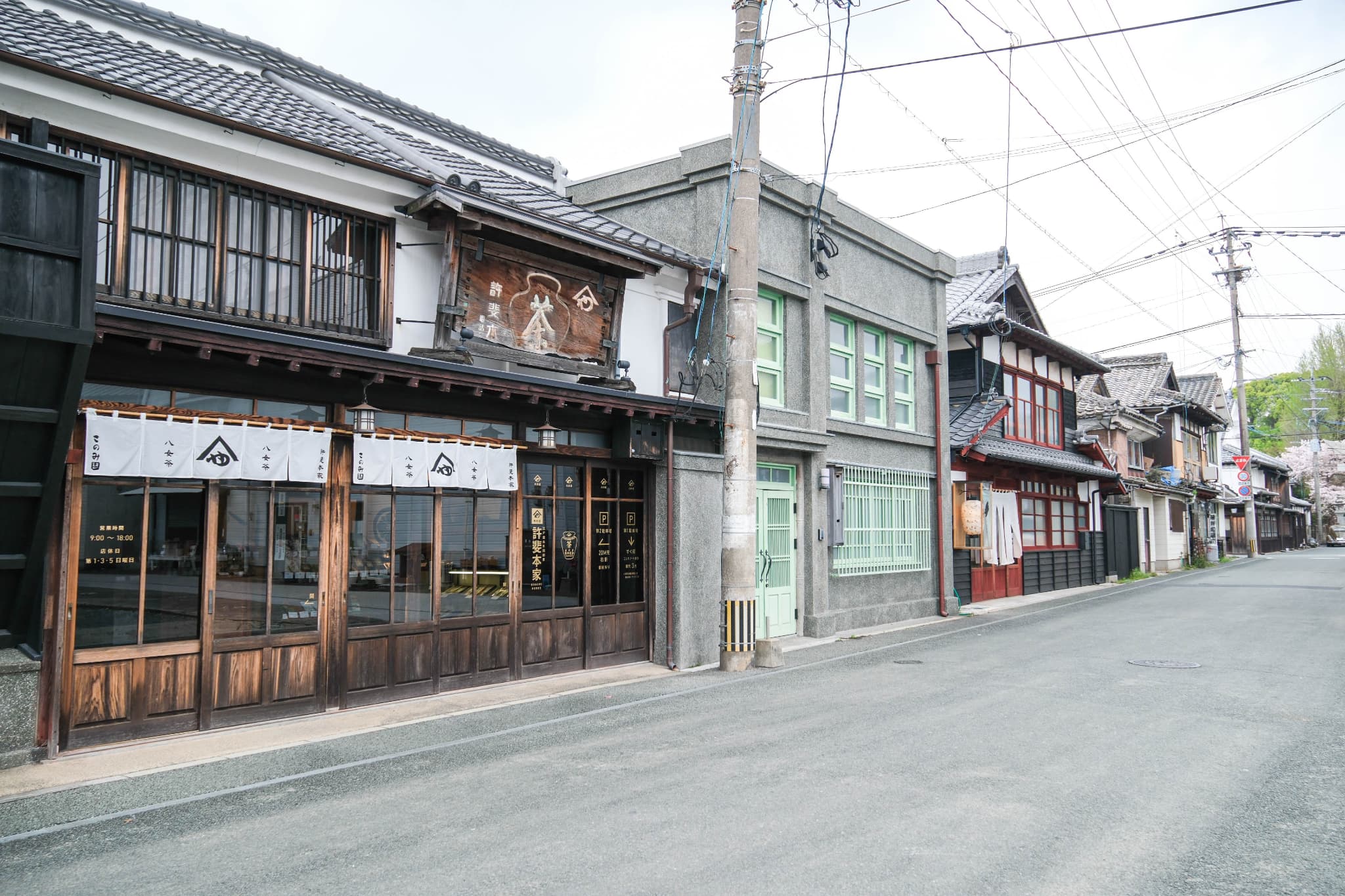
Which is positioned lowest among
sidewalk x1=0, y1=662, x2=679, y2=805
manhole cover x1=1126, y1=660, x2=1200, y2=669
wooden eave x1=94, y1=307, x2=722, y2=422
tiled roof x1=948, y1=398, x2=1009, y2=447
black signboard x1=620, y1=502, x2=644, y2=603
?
sidewalk x1=0, y1=662, x2=679, y2=805

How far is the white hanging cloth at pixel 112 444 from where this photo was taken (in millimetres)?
7125

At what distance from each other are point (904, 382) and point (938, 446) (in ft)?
5.46

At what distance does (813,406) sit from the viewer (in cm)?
1520

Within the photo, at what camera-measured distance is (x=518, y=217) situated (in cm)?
1019

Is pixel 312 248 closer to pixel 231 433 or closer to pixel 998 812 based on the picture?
pixel 231 433

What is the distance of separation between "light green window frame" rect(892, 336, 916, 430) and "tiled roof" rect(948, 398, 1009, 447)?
197cm

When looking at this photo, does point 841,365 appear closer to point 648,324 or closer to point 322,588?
point 648,324

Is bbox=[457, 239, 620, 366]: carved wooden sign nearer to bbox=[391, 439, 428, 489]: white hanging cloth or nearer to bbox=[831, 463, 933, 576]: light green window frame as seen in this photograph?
bbox=[391, 439, 428, 489]: white hanging cloth

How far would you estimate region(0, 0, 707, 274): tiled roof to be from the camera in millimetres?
8320

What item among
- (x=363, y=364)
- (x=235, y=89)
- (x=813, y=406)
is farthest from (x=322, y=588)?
(x=813, y=406)

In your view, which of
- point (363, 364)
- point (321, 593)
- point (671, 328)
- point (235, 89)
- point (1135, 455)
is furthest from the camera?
point (1135, 455)

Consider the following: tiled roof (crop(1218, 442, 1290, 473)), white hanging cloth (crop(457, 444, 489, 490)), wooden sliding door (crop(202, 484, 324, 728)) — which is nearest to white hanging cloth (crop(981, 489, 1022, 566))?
white hanging cloth (crop(457, 444, 489, 490))

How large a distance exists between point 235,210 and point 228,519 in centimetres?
298

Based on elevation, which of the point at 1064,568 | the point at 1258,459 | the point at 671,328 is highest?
the point at 1258,459
